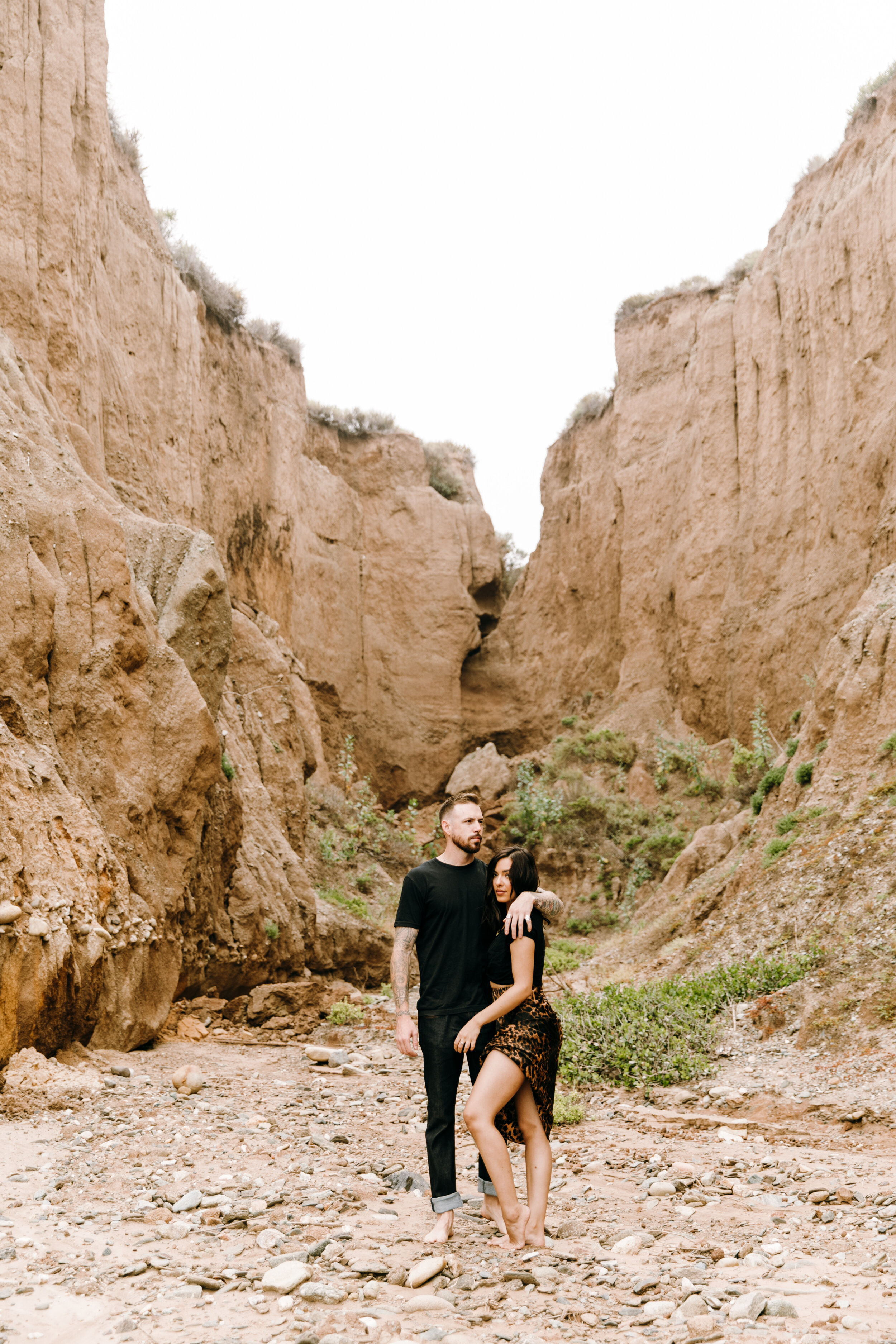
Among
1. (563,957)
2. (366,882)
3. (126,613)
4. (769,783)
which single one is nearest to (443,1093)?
(126,613)

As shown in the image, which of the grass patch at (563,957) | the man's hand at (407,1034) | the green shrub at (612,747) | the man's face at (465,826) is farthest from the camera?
the green shrub at (612,747)

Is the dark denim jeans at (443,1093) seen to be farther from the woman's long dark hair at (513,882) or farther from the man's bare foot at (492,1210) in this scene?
the woman's long dark hair at (513,882)

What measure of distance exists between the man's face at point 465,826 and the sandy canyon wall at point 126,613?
3519 millimetres

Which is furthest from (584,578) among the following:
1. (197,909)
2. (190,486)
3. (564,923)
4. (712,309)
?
(197,909)

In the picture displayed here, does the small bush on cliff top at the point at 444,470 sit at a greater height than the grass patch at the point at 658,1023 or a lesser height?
greater

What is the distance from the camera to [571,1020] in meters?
9.02

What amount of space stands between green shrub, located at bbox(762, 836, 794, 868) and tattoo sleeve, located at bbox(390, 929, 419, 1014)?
28.3ft

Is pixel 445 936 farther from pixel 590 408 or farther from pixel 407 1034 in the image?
pixel 590 408

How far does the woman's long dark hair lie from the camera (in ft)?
14.2

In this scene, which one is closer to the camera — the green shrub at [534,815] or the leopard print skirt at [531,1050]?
the leopard print skirt at [531,1050]

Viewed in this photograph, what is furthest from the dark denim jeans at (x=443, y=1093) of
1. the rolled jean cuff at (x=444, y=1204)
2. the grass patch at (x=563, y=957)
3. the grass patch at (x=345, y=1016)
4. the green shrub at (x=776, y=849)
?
the grass patch at (x=563, y=957)

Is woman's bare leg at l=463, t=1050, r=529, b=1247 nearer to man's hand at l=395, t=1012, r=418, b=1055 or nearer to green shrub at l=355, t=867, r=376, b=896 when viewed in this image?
man's hand at l=395, t=1012, r=418, b=1055

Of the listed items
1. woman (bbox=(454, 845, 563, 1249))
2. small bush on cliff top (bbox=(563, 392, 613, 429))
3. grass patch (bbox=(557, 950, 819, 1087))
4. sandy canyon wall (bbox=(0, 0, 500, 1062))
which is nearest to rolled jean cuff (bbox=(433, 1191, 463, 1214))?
woman (bbox=(454, 845, 563, 1249))

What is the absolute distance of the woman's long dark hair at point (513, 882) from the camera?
14.2ft
